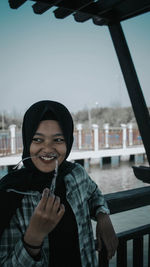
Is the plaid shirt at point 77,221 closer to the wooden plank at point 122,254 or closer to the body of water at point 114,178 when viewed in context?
the wooden plank at point 122,254

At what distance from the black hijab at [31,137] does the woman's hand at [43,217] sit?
0.58ft

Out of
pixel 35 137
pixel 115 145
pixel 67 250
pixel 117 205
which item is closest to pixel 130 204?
pixel 117 205

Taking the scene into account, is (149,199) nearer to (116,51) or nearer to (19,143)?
(116,51)

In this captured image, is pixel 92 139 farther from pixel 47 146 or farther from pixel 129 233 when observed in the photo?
pixel 47 146

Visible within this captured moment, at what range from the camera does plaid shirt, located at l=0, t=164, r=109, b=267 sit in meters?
0.75

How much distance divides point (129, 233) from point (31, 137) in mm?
712

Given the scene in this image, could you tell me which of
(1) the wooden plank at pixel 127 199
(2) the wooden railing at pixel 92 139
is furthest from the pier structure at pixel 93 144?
(1) the wooden plank at pixel 127 199

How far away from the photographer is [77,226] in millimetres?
930

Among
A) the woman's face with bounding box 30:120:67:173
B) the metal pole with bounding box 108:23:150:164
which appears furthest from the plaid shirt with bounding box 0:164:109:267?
the metal pole with bounding box 108:23:150:164

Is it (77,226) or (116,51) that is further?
(116,51)

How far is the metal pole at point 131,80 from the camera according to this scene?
1934mm

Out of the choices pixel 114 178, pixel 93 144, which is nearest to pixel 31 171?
pixel 114 178

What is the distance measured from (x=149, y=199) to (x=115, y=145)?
13.2 metres

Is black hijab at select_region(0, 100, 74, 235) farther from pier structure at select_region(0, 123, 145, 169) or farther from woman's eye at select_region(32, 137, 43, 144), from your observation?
pier structure at select_region(0, 123, 145, 169)
